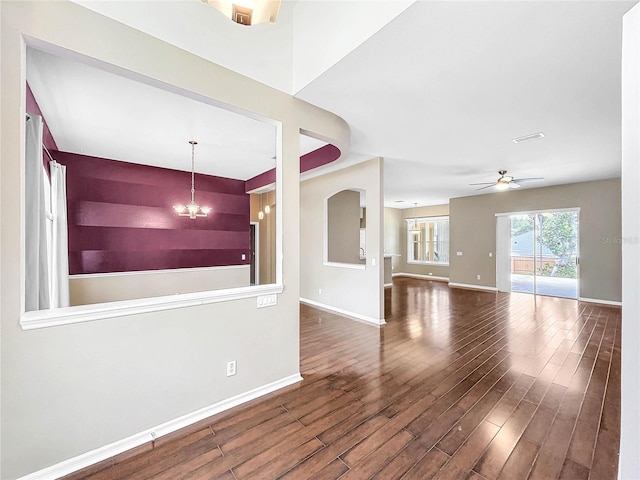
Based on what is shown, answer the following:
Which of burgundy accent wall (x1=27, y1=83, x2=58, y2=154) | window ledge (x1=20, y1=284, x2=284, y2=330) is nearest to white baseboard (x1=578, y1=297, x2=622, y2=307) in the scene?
window ledge (x1=20, y1=284, x2=284, y2=330)

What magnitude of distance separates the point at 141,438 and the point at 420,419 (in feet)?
6.92

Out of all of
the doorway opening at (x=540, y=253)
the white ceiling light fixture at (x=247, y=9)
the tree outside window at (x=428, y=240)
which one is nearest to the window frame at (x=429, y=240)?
the tree outside window at (x=428, y=240)

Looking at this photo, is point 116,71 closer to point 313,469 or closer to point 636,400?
point 313,469

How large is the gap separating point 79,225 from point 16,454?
14.3 ft

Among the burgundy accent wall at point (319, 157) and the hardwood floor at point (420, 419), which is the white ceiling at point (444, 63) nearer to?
the burgundy accent wall at point (319, 157)

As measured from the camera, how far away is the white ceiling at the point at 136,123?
2.58 m

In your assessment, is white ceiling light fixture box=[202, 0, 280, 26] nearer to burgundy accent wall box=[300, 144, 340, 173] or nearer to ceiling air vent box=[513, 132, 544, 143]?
burgundy accent wall box=[300, 144, 340, 173]

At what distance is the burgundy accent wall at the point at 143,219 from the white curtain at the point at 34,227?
3290mm

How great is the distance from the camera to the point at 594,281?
6398 millimetres

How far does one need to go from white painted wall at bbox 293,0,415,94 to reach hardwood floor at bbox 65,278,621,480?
9.48 ft

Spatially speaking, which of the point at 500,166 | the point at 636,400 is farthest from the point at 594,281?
the point at 636,400

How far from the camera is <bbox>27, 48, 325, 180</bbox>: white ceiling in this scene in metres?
2.58

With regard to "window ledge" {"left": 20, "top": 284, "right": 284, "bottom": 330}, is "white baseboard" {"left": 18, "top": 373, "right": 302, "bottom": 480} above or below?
below

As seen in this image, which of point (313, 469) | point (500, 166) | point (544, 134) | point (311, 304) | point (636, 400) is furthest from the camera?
point (311, 304)
